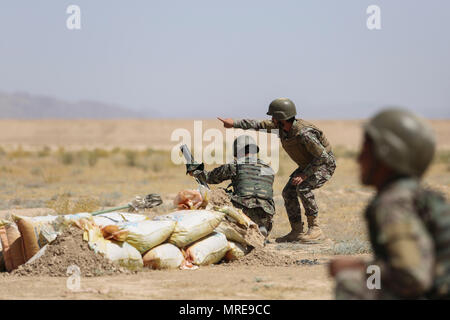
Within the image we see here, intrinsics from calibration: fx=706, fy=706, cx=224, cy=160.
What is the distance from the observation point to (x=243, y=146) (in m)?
8.70

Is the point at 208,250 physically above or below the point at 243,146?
below

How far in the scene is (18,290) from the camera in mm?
6035

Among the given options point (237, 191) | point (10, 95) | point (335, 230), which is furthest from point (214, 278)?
point (10, 95)

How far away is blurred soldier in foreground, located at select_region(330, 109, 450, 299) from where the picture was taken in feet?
9.09

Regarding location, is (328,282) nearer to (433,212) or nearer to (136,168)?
(433,212)

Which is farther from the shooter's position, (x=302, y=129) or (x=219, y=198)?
(x=302, y=129)

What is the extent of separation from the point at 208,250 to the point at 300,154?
9.27ft

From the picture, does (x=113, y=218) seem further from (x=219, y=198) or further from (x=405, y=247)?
(x=405, y=247)

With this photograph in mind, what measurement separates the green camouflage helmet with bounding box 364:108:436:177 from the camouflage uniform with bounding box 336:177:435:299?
0.22ft

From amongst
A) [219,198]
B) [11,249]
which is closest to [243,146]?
[219,198]

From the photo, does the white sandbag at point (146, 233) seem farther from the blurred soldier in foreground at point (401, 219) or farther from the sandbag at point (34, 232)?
the blurred soldier in foreground at point (401, 219)

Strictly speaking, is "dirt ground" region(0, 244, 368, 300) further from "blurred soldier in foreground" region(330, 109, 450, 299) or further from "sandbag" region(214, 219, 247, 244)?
"blurred soldier in foreground" region(330, 109, 450, 299)

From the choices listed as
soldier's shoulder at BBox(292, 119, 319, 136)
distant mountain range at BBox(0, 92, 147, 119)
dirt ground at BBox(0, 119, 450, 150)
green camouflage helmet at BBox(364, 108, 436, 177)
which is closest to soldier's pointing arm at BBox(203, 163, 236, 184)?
soldier's shoulder at BBox(292, 119, 319, 136)
